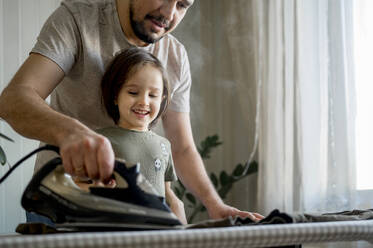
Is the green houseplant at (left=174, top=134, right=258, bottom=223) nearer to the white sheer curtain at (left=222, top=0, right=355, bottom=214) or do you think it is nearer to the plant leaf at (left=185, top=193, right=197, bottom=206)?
the plant leaf at (left=185, top=193, right=197, bottom=206)

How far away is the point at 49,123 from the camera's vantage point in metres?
1.04

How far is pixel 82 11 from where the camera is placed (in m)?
1.47

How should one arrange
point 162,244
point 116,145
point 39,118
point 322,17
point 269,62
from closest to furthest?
point 162,244 → point 39,118 → point 116,145 → point 322,17 → point 269,62

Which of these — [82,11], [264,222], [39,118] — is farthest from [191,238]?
[82,11]

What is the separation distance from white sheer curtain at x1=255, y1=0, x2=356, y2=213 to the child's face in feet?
4.22

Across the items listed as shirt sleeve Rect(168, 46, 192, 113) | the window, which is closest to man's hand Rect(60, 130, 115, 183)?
shirt sleeve Rect(168, 46, 192, 113)

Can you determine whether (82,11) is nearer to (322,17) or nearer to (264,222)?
(264,222)

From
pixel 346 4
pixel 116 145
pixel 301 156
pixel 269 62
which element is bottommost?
pixel 301 156

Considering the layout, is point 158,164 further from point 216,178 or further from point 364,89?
point 216,178

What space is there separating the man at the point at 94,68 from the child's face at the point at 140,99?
9 cm

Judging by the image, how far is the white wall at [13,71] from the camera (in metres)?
3.22

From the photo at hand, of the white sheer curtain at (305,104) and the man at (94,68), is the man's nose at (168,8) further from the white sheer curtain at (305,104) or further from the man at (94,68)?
the white sheer curtain at (305,104)

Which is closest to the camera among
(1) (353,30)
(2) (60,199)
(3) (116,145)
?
(2) (60,199)

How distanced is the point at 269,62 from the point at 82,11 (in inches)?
70.1
